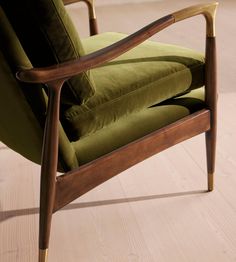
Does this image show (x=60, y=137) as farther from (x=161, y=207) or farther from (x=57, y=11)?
(x=161, y=207)

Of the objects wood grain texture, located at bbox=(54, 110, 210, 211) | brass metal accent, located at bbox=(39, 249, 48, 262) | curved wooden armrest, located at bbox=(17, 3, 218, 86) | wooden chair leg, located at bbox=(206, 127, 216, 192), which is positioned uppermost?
curved wooden armrest, located at bbox=(17, 3, 218, 86)

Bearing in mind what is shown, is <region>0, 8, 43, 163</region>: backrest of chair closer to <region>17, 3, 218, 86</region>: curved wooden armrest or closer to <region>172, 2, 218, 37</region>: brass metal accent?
<region>17, 3, 218, 86</region>: curved wooden armrest

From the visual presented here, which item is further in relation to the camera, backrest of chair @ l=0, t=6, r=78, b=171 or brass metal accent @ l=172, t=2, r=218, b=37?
brass metal accent @ l=172, t=2, r=218, b=37

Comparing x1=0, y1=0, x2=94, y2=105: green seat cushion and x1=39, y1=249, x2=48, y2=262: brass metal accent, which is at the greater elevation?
x1=0, y1=0, x2=94, y2=105: green seat cushion

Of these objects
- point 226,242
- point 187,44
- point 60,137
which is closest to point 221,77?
point 187,44

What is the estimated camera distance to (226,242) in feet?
5.03

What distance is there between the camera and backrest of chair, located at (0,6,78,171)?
1.21m

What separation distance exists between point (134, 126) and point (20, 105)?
424mm

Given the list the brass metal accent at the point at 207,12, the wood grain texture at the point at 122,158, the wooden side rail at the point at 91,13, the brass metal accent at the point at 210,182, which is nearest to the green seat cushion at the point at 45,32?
the wood grain texture at the point at 122,158

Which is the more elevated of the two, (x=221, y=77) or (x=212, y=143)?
(x=212, y=143)

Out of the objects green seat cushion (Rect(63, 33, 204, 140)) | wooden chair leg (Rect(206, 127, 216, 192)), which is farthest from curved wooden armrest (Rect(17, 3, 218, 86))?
wooden chair leg (Rect(206, 127, 216, 192))

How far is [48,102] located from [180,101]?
24.3 inches

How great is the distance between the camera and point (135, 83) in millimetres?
1507

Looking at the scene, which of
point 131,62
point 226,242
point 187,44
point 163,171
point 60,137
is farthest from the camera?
point 187,44
